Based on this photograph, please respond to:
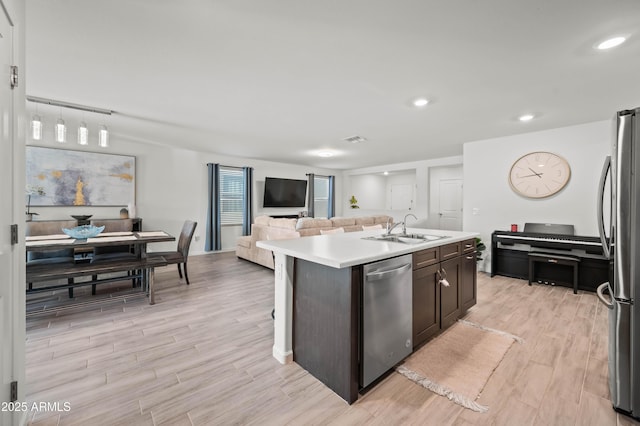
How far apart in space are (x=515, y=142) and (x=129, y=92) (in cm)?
565

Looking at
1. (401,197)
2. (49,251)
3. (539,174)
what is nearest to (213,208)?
(49,251)

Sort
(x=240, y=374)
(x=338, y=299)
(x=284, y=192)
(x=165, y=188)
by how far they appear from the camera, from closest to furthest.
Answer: (x=338, y=299)
(x=240, y=374)
(x=165, y=188)
(x=284, y=192)

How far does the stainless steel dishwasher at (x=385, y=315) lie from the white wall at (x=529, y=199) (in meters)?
3.70

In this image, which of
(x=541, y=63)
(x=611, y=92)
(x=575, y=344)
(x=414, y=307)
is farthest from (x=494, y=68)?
(x=575, y=344)

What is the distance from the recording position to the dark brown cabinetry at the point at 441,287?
2.20m

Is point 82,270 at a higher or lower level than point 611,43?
lower

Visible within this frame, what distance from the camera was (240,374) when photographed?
1.98 metres

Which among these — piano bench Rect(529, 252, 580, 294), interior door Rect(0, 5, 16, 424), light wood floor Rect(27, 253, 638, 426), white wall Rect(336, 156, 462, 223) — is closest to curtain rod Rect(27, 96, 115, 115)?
light wood floor Rect(27, 253, 638, 426)

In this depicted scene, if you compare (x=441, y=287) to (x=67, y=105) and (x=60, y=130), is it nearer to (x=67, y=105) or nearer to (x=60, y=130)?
(x=60, y=130)

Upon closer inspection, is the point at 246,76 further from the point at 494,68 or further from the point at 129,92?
the point at 494,68

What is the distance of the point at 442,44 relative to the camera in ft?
6.49

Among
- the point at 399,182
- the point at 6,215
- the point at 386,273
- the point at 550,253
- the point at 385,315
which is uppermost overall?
the point at 399,182

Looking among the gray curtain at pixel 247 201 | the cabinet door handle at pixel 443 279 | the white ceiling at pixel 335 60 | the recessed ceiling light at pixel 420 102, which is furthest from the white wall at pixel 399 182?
the cabinet door handle at pixel 443 279

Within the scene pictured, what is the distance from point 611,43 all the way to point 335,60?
78.8 inches
